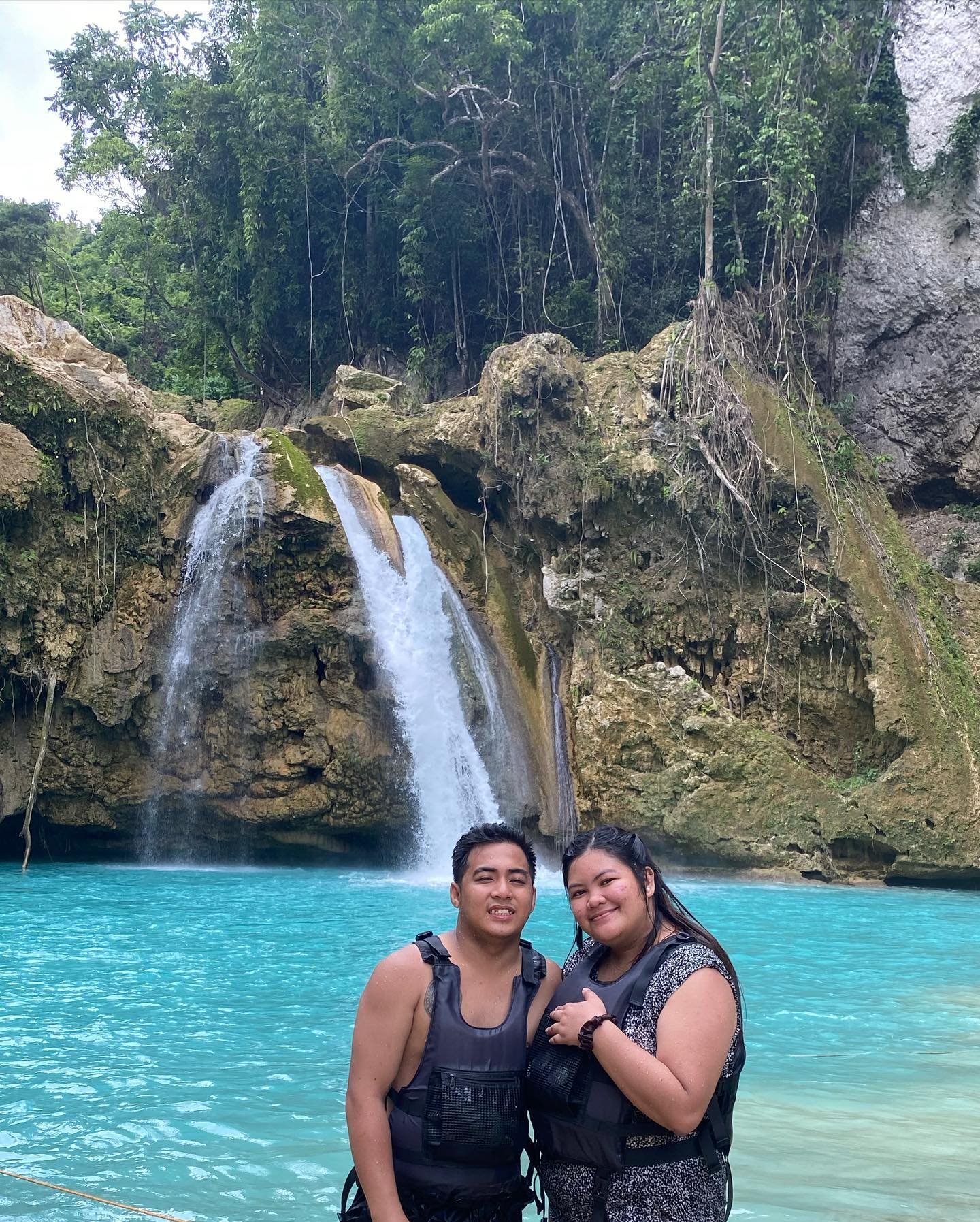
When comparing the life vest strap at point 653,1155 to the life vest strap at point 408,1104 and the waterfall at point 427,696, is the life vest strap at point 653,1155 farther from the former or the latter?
the waterfall at point 427,696

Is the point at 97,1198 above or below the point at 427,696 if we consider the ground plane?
below

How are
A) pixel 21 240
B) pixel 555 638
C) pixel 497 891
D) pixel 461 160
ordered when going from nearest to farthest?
Result: pixel 497 891 → pixel 555 638 → pixel 461 160 → pixel 21 240

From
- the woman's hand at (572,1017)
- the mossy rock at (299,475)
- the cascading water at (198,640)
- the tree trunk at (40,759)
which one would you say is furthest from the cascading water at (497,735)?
the woman's hand at (572,1017)

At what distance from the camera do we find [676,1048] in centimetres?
211

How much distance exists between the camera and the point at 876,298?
18.1 metres

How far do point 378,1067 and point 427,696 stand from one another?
40.1ft

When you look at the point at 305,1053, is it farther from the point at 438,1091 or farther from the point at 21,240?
the point at 21,240

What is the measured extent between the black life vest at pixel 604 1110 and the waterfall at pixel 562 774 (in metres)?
11.9

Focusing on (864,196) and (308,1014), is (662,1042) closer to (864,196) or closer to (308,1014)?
(308,1014)

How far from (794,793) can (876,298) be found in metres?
8.97

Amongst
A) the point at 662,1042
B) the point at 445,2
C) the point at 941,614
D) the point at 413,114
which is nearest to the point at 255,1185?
the point at 662,1042

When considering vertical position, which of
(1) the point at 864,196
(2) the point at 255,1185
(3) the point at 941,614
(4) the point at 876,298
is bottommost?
(2) the point at 255,1185

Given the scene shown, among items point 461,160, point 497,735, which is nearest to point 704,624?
point 497,735

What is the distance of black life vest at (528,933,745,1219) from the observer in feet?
7.04
